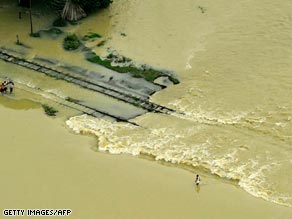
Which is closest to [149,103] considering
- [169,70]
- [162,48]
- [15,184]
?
[169,70]

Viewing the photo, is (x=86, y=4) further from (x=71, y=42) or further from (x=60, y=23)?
(x=71, y=42)

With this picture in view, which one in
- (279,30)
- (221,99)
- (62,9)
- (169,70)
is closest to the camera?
(221,99)

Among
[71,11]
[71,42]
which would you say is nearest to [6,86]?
[71,42]

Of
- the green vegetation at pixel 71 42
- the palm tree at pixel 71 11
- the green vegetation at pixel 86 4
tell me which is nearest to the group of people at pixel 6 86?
the green vegetation at pixel 71 42

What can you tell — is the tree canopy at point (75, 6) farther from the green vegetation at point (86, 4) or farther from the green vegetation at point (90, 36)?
the green vegetation at point (90, 36)

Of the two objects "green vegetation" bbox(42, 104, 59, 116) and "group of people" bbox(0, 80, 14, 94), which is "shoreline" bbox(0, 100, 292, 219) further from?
"group of people" bbox(0, 80, 14, 94)

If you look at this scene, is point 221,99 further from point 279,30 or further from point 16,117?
point 16,117
